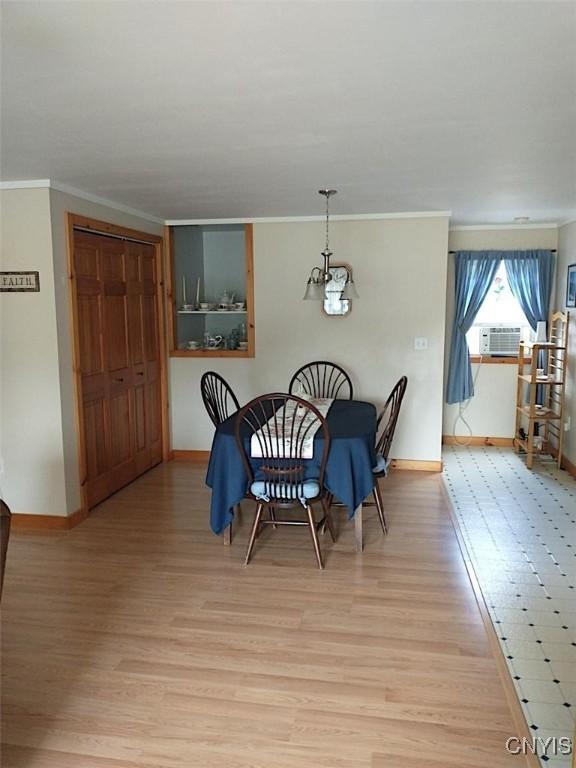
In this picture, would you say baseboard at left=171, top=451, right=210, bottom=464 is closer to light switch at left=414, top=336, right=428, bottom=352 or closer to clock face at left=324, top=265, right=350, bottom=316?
clock face at left=324, top=265, right=350, bottom=316

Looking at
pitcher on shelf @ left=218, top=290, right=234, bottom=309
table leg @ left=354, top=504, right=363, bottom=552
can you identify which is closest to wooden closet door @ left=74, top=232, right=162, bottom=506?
pitcher on shelf @ left=218, top=290, right=234, bottom=309

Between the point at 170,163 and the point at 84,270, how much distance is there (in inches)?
52.1

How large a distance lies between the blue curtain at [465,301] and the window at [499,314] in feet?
0.60

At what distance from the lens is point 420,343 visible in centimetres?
519

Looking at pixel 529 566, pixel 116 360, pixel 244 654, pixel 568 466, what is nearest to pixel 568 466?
pixel 568 466

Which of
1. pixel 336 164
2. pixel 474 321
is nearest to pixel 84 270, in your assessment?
pixel 336 164

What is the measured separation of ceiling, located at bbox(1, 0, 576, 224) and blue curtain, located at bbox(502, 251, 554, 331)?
2094 mm

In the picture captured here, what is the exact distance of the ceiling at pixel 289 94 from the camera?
63.4 inches

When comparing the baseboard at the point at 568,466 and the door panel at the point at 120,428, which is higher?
the door panel at the point at 120,428

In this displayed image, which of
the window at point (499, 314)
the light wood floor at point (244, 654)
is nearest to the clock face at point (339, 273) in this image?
the window at point (499, 314)

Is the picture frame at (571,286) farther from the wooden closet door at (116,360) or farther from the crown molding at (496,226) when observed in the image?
the wooden closet door at (116,360)

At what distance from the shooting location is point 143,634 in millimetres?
2744

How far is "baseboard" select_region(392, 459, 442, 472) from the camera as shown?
5.33m

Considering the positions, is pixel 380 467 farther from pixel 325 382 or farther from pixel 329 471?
pixel 325 382
